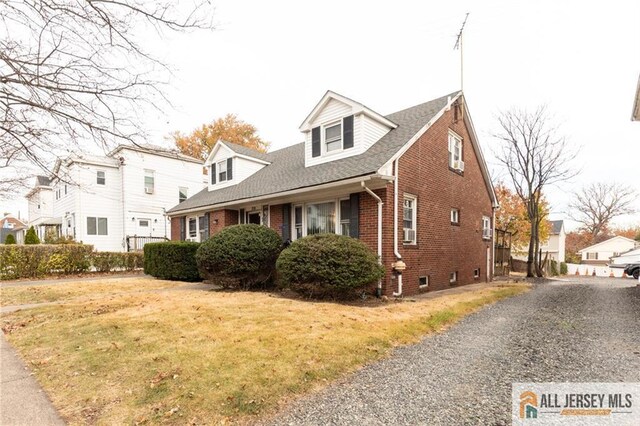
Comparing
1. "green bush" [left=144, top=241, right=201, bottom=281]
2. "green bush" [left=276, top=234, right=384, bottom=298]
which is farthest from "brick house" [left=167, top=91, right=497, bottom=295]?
"green bush" [left=144, top=241, right=201, bottom=281]

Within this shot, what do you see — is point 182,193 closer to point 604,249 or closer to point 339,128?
point 339,128

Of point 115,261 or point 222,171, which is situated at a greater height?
point 222,171

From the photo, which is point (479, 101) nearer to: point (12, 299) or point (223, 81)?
point (223, 81)

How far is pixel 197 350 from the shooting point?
427cm

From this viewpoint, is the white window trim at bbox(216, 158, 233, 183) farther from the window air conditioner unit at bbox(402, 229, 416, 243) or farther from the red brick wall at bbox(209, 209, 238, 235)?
the window air conditioner unit at bbox(402, 229, 416, 243)

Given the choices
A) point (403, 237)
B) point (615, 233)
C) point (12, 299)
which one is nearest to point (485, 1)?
point (403, 237)

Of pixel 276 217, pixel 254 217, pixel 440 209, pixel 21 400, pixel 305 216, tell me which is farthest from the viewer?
pixel 254 217

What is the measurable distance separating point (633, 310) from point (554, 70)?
30.8ft

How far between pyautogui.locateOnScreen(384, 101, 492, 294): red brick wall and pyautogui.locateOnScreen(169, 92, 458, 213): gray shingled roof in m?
0.56

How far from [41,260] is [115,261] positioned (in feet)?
9.39

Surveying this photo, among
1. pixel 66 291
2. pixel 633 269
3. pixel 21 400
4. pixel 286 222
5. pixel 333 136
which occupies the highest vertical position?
pixel 333 136

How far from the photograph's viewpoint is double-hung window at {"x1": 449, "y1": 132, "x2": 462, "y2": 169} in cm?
1256

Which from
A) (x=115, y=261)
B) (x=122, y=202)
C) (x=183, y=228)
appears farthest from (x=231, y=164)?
(x=122, y=202)

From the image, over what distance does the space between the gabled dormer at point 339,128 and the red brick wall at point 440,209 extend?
66.7 inches
